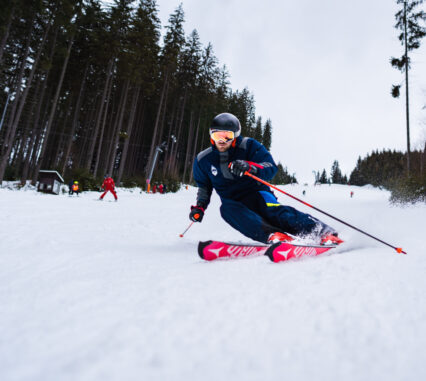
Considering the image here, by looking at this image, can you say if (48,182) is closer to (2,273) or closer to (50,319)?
(2,273)

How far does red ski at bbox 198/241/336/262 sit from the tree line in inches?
594

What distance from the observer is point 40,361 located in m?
0.93

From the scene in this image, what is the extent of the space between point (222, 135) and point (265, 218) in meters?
1.23

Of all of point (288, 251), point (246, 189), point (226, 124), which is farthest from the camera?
point (246, 189)

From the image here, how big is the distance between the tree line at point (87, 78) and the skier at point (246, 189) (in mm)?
14313

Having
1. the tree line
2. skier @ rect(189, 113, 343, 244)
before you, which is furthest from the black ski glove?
the tree line

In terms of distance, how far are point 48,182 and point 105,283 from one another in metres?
13.2

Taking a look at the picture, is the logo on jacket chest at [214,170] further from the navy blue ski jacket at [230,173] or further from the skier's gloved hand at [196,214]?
the skier's gloved hand at [196,214]

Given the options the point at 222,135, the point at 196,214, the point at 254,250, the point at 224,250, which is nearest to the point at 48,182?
the point at 196,214

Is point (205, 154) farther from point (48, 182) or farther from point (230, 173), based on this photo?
point (48, 182)

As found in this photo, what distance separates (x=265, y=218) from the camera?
3344 mm

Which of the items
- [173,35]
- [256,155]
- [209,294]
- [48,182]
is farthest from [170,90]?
[209,294]

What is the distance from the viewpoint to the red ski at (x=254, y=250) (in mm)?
2172

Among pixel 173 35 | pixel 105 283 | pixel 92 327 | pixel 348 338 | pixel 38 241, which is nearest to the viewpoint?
pixel 348 338
